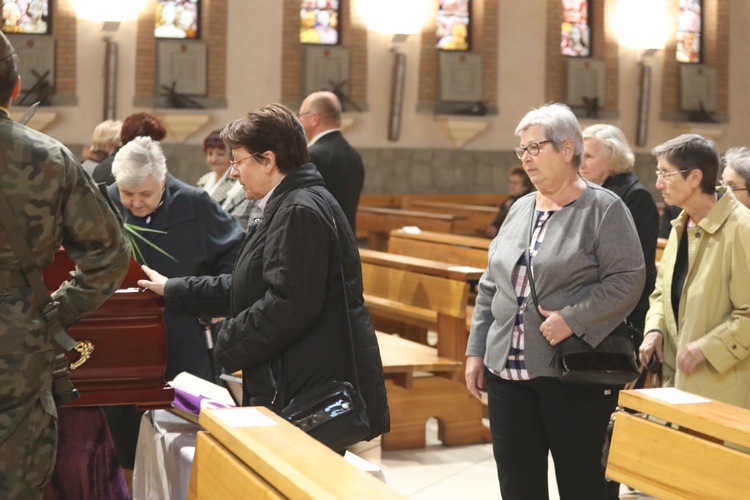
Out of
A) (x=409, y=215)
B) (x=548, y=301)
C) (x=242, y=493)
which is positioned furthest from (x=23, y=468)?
(x=409, y=215)

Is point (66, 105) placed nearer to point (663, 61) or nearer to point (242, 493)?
point (663, 61)

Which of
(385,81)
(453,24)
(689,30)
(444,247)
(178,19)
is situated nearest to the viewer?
(444,247)

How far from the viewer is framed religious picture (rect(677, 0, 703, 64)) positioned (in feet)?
58.3

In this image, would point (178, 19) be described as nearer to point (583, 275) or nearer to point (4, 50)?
point (583, 275)

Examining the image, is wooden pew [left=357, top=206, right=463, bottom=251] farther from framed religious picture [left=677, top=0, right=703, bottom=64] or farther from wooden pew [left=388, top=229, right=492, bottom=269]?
framed religious picture [left=677, top=0, right=703, bottom=64]

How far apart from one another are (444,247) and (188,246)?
390cm

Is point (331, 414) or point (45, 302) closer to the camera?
point (45, 302)

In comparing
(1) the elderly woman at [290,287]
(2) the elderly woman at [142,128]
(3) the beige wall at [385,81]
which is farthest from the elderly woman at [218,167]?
(3) the beige wall at [385,81]

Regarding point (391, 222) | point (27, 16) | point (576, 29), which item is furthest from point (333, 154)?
point (576, 29)

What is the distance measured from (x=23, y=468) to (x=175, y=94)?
38.7 ft

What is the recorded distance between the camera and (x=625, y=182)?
15.3ft

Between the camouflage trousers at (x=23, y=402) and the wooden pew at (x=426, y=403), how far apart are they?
3.12 metres

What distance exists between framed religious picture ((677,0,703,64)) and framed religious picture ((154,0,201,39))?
26.5 ft

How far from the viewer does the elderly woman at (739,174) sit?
479cm
